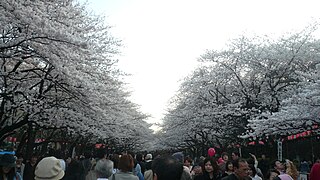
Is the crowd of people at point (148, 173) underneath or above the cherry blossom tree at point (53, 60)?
underneath

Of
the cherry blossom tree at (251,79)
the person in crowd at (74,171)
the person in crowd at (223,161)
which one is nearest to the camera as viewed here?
the person in crowd at (223,161)

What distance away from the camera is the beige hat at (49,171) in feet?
11.6

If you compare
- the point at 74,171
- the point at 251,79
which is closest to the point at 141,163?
the point at 74,171

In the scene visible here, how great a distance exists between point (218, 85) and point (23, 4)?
1886 centimetres

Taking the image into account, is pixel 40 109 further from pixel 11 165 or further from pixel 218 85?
pixel 218 85

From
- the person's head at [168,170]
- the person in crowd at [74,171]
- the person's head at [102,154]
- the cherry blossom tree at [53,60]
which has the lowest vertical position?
the person in crowd at [74,171]

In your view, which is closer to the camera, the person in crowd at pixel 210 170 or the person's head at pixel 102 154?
the person in crowd at pixel 210 170

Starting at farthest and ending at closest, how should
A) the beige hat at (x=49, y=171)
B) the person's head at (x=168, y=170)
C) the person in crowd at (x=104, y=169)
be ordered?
the person in crowd at (x=104, y=169) < the beige hat at (x=49, y=171) < the person's head at (x=168, y=170)

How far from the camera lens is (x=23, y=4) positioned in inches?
390

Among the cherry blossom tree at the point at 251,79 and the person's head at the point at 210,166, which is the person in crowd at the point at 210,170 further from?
the cherry blossom tree at the point at 251,79

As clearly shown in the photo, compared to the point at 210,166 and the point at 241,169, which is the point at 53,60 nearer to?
the point at 210,166

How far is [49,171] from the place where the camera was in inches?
139

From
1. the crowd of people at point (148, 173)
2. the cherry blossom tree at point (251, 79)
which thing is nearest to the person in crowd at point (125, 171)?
the crowd of people at point (148, 173)

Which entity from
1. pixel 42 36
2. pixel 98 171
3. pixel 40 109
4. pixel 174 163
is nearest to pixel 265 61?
pixel 40 109
